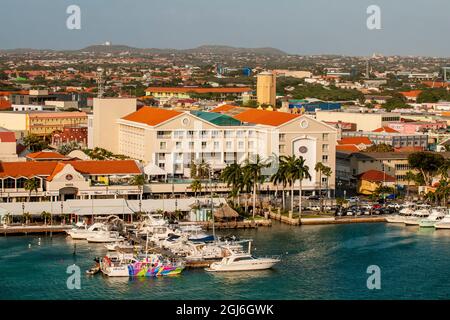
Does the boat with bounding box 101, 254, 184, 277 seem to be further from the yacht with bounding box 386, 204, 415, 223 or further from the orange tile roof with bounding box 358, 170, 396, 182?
the orange tile roof with bounding box 358, 170, 396, 182

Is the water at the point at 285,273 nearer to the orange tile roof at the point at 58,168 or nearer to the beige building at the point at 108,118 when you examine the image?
the orange tile roof at the point at 58,168

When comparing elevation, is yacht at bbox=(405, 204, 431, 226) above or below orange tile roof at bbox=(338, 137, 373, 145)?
below

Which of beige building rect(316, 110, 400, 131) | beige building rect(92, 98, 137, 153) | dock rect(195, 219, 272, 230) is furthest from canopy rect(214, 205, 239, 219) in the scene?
beige building rect(316, 110, 400, 131)

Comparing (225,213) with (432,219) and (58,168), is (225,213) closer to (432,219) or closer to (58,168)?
(58,168)

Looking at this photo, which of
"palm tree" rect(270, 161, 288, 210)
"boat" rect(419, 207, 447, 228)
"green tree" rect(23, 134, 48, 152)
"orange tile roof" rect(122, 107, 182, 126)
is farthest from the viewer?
"green tree" rect(23, 134, 48, 152)

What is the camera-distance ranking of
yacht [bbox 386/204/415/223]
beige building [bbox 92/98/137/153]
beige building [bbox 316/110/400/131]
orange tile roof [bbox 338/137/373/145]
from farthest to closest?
beige building [bbox 316/110/400/131]
orange tile roof [bbox 338/137/373/145]
beige building [bbox 92/98/137/153]
yacht [bbox 386/204/415/223]
